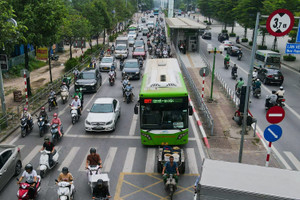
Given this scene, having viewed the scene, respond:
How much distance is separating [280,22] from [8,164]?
449 inches

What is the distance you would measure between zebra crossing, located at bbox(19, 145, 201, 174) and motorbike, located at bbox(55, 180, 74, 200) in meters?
2.61

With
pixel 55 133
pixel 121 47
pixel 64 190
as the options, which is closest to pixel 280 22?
pixel 64 190

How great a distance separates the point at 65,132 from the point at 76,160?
396cm

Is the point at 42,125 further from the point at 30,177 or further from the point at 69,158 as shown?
the point at 30,177

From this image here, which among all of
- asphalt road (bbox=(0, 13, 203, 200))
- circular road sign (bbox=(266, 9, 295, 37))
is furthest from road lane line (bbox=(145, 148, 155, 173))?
circular road sign (bbox=(266, 9, 295, 37))

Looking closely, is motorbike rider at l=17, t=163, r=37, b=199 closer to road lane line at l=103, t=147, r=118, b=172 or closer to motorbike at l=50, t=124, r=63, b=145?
road lane line at l=103, t=147, r=118, b=172

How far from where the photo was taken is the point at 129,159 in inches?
542

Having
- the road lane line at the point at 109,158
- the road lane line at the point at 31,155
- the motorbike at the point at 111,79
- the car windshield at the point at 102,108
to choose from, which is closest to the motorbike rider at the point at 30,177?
the road lane line at the point at 109,158

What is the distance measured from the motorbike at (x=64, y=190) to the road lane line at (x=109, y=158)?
2.71 meters

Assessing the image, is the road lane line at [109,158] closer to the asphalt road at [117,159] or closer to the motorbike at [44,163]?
the asphalt road at [117,159]

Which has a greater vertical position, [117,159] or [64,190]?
[64,190]

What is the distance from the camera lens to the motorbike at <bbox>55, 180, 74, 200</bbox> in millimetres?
9789

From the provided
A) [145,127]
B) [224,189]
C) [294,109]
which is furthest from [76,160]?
[294,109]

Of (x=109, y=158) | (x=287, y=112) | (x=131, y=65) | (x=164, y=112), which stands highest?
(x=164, y=112)
